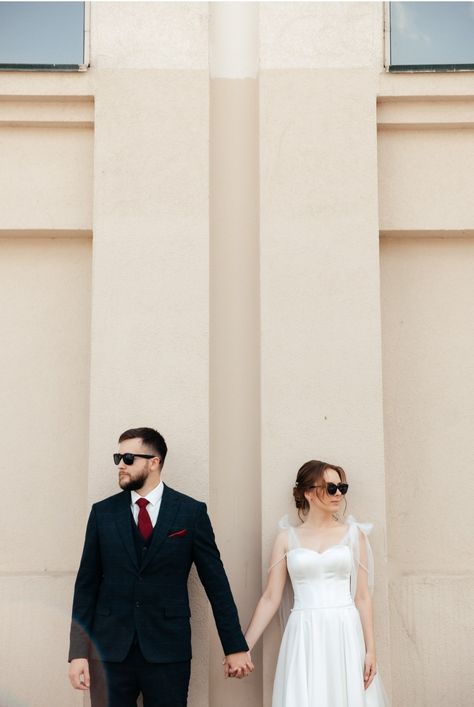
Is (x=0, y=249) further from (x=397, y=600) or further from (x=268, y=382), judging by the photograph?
(x=397, y=600)

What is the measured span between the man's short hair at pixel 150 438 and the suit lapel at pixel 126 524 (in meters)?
0.28

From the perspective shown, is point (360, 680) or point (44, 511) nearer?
point (360, 680)

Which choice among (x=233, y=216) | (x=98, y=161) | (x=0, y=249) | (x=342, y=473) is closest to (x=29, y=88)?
(x=98, y=161)

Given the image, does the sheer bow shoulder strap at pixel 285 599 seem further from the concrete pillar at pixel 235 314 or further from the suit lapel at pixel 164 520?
the suit lapel at pixel 164 520

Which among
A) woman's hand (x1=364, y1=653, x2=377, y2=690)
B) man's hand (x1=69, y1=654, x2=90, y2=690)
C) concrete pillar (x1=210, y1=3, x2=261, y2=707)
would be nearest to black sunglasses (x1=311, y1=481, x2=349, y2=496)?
concrete pillar (x1=210, y1=3, x2=261, y2=707)

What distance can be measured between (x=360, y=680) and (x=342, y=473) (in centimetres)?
109

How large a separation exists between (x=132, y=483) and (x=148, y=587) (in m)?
0.55

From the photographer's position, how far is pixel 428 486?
17.7 ft

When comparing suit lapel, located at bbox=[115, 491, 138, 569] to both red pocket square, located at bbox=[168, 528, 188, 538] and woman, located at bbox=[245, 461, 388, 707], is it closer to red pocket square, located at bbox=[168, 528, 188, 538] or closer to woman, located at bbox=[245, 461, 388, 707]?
red pocket square, located at bbox=[168, 528, 188, 538]

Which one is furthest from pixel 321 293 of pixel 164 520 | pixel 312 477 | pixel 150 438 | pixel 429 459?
pixel 164 520

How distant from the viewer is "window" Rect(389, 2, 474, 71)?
5.55m

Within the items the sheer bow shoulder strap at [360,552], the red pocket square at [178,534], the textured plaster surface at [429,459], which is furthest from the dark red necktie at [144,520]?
the textured plaster surface at [429,459]

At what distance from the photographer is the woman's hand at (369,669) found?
465 centimetres

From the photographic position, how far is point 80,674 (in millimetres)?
4531
